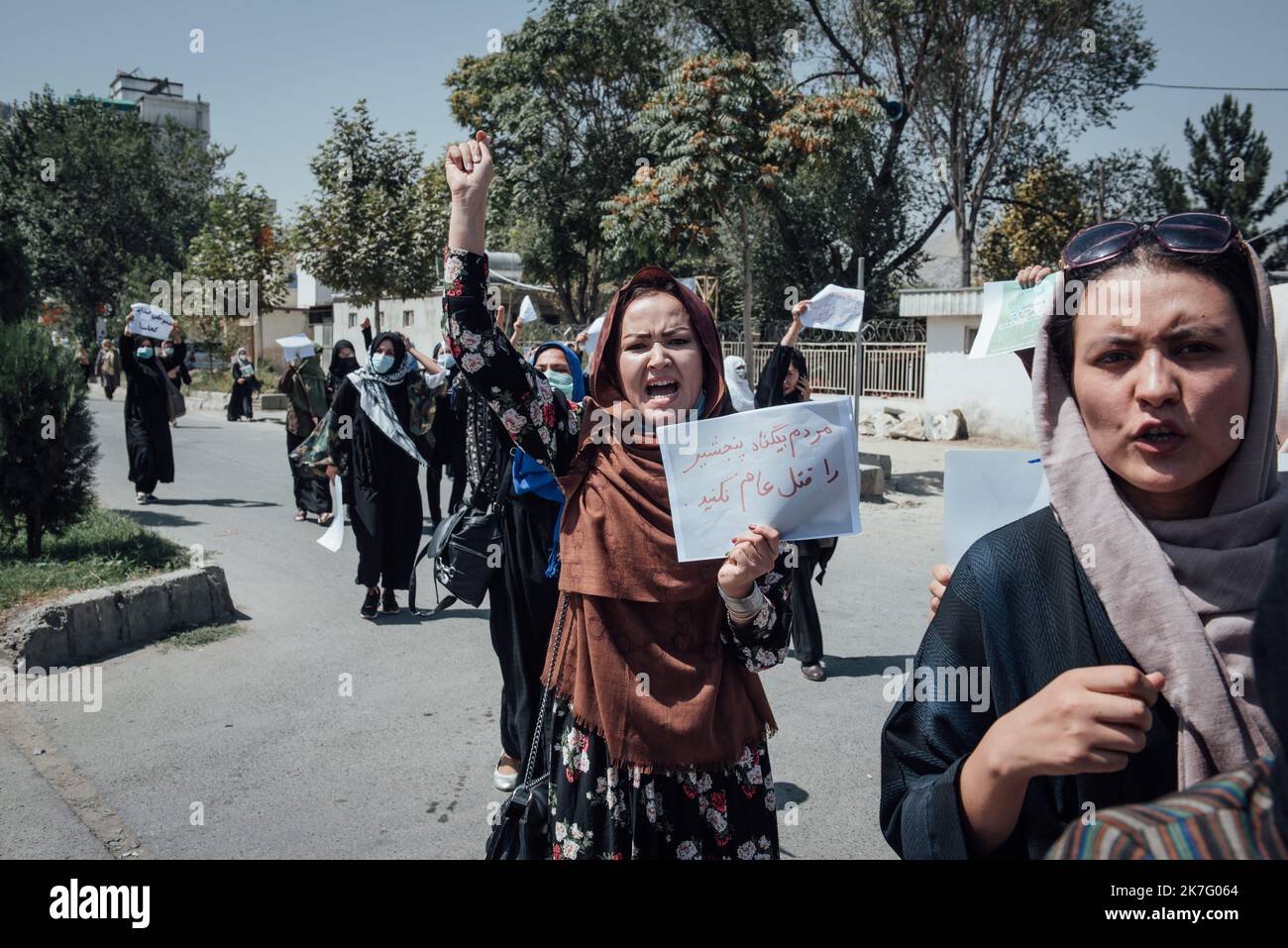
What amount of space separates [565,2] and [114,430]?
12038mm

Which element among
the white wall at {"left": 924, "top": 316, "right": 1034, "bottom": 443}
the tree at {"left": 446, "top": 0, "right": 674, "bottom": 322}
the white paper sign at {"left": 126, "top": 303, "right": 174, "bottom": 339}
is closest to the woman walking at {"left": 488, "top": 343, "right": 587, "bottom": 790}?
the white paper sign at {"left": 126, "top": 303, "right": 174, "bottom": 339}

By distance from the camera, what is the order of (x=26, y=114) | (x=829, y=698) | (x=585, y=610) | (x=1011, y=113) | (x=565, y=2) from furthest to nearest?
(x=26, y=114)
(x=1011, y=113)
(x=565, y=2)
(x=829, y=698)
(x=585, y=610)

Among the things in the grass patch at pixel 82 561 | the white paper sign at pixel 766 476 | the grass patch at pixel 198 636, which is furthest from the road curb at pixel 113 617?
the white paper sign at pixel 766 476

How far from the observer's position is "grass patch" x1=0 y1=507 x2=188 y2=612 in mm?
5906

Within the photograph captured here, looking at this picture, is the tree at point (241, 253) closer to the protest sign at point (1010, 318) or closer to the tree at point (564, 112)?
the tree at point (564, 112)

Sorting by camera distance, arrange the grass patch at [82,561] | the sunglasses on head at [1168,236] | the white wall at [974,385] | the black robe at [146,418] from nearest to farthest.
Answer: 1. the sunglasses on head at [1168,236]
2. the grass patch at [82,561]
3. the black robe at [146,418]
4. the white wall at [974,385]

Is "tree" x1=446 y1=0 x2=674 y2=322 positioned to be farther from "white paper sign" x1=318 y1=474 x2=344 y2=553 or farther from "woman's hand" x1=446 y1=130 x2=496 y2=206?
"woman's hand" x1=446 y1=130 x2=496 y2=206

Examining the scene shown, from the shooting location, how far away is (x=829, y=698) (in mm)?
5227

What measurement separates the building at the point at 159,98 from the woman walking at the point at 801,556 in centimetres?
7701

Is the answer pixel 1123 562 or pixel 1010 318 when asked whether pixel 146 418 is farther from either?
pixel 1123 562

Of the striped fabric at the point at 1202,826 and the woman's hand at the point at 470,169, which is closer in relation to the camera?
the striped fabric at the point at 1202,826

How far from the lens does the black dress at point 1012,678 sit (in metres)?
1.24

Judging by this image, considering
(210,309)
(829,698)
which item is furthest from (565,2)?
(829,698)

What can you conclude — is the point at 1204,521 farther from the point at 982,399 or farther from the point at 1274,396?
the point at 982,399
